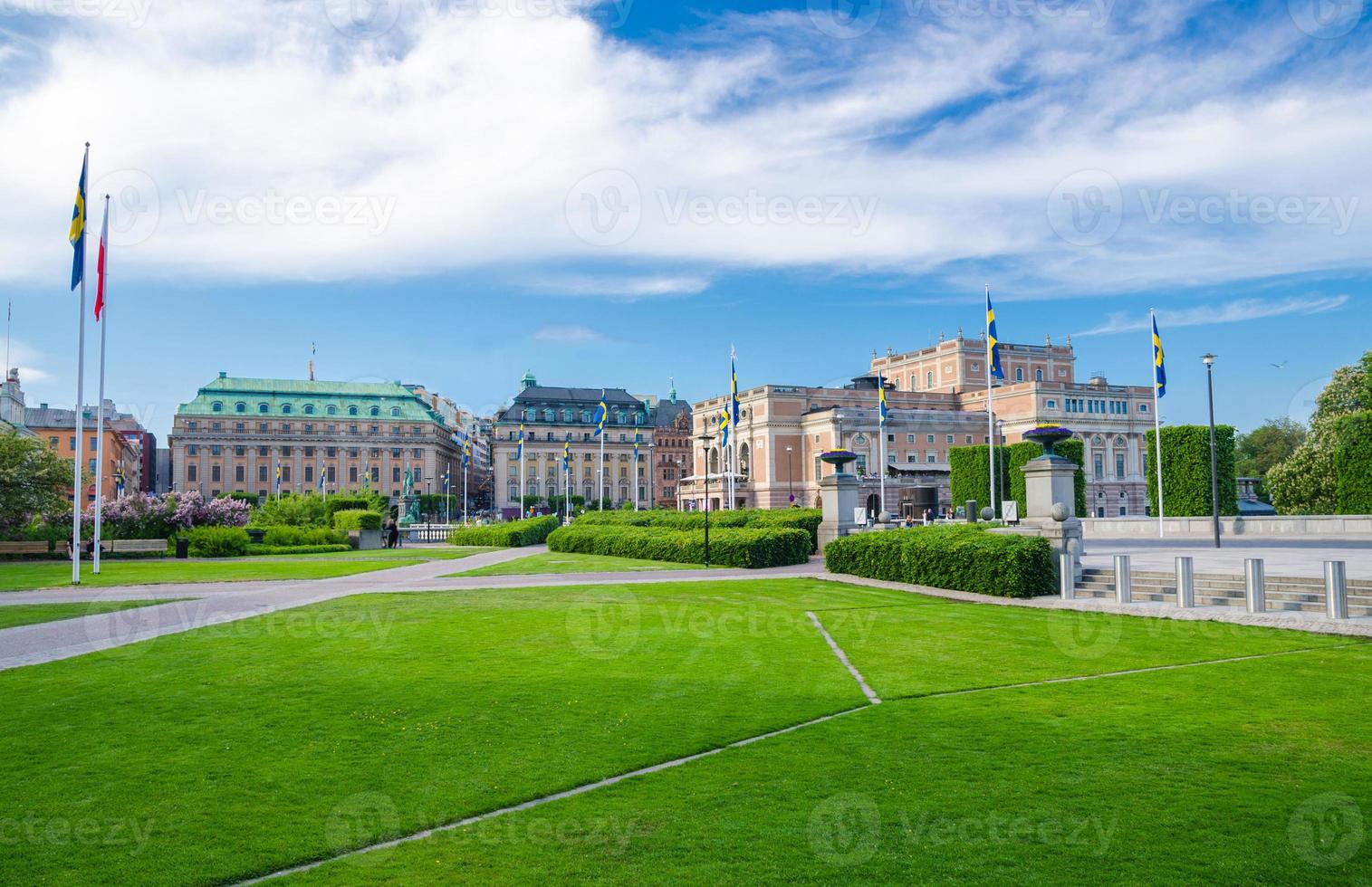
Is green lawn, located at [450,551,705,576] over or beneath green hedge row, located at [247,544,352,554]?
beneath

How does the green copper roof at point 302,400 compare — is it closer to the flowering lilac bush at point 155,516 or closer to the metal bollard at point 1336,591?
the flowering lilac bush at point 155,516

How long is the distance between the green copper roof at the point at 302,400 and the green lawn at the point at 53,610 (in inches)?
4681

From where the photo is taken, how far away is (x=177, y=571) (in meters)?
30.0

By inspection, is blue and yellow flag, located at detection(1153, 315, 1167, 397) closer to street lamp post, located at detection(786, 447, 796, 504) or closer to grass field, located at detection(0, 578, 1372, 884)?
grass field, located at detection(0, 578, 1372, 884)

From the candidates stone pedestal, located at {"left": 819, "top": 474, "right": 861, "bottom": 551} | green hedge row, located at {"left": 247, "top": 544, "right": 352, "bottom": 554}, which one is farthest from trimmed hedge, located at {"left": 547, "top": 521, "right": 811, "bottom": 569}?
green hedge row, located at {"left": 247, "top": 544, "right": 352, "bottom": 554}

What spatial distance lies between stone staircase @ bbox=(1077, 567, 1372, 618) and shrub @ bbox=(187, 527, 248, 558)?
33706 mm

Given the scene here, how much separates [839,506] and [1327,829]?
25.1 metres

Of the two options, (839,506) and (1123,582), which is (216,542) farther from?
(1123,582)

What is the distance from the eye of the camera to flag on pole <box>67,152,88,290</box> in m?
23.7

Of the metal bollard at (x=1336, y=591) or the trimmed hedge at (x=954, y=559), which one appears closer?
the metal bollard at (x=1336, y=591)

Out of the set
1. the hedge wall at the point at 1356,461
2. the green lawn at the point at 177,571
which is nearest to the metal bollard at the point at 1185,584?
the green lawn at the point at 177,571

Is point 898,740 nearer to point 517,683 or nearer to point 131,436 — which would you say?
point 517,683

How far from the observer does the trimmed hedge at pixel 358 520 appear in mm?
48312

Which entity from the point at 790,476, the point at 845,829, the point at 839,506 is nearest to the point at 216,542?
the point at 839,506
